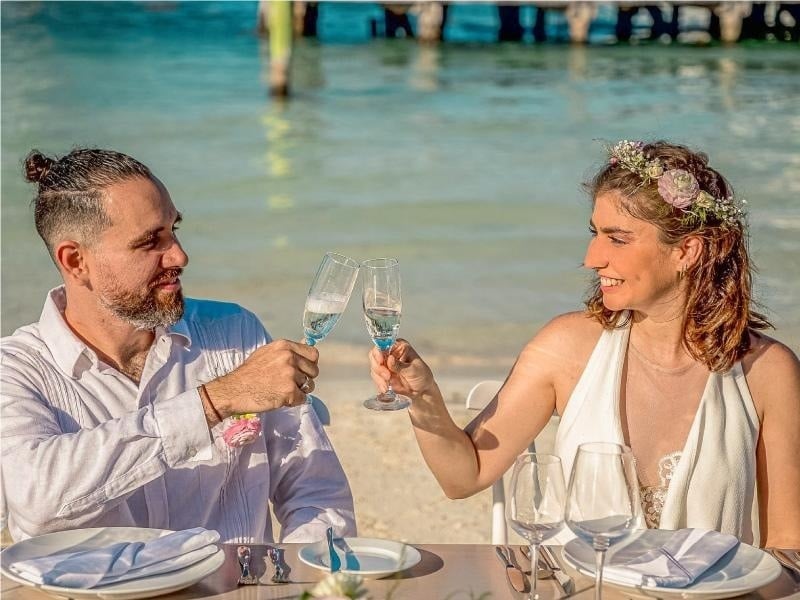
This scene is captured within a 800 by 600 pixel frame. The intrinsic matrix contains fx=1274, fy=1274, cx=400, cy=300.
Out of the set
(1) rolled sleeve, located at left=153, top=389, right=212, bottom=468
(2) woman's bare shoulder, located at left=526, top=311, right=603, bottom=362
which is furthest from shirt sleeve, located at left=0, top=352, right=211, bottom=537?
(2) woman's bare shoulder, located at left=526, top=311, right=603, bottom=362

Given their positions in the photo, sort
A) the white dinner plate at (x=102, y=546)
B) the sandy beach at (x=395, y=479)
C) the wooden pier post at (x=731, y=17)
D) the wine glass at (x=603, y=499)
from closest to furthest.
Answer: the wine glass at (x=603, y=499)
the white dinner plate at (x=102, y=546)
the sandy beach at (x=395, y=479)
the wooden pier post at (x=731, y=17)

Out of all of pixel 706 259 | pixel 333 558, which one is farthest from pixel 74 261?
pixel 706 259

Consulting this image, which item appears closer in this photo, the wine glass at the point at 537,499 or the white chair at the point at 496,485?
the wine glass at the point at 537,499

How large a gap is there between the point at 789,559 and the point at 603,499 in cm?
72

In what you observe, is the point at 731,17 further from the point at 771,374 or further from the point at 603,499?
the point at 603,499

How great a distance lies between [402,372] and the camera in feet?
11.1

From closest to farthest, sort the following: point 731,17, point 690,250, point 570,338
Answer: point 690,250 < point 570,338 < point 731,17

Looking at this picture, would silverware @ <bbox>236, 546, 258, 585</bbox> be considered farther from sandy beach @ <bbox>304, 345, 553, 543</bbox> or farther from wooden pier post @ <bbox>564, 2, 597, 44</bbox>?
wooden pier post @ <bbox>564, 2, 597, 44</bbox>

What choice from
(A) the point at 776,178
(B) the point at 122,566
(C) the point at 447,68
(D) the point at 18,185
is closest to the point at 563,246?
(A) the point at 776,178

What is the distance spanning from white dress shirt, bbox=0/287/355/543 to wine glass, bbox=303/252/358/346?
359 millimetres

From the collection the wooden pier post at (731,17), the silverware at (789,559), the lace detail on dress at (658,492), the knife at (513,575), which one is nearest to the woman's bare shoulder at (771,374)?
the lace detail on dress at (658,492)

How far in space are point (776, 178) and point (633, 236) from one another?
1569cm

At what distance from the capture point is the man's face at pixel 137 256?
135 inches

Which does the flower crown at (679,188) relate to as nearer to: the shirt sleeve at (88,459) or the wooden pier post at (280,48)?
the shirt sleeve at (88,459)
